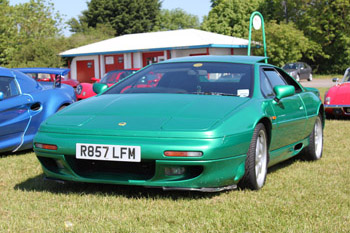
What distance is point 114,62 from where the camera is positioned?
43.1 m

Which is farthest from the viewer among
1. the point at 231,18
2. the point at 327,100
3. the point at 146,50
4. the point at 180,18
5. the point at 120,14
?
the point at 180,18

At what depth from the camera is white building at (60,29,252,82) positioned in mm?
37094

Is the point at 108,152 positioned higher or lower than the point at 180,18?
higher

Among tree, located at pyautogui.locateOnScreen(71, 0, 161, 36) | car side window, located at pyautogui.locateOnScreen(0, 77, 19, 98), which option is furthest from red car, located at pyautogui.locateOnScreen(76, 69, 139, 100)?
tree, located at pyautogui.locateOnScreen(71, 0, 161, 36)

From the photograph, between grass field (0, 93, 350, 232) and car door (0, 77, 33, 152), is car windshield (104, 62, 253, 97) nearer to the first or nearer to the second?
grass field (0, 93, 350, 232)

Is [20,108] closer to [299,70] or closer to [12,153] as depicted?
[12,153]

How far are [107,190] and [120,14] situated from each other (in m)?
61.6

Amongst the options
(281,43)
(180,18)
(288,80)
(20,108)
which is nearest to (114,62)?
(281,43)

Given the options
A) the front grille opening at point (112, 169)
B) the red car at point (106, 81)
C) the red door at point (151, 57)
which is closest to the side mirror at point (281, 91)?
the front grille opening at point (112, 169)

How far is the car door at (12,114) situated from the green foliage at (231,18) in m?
48.1

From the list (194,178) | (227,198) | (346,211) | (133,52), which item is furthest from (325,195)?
(133,52)

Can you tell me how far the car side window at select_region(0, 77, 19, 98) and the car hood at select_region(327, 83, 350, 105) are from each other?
7.13 meters

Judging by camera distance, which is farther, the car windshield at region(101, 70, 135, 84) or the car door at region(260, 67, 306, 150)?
the car windshield at region(101, 70, 135, 84)

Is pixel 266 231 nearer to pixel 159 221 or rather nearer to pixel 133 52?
pixel 159 221
